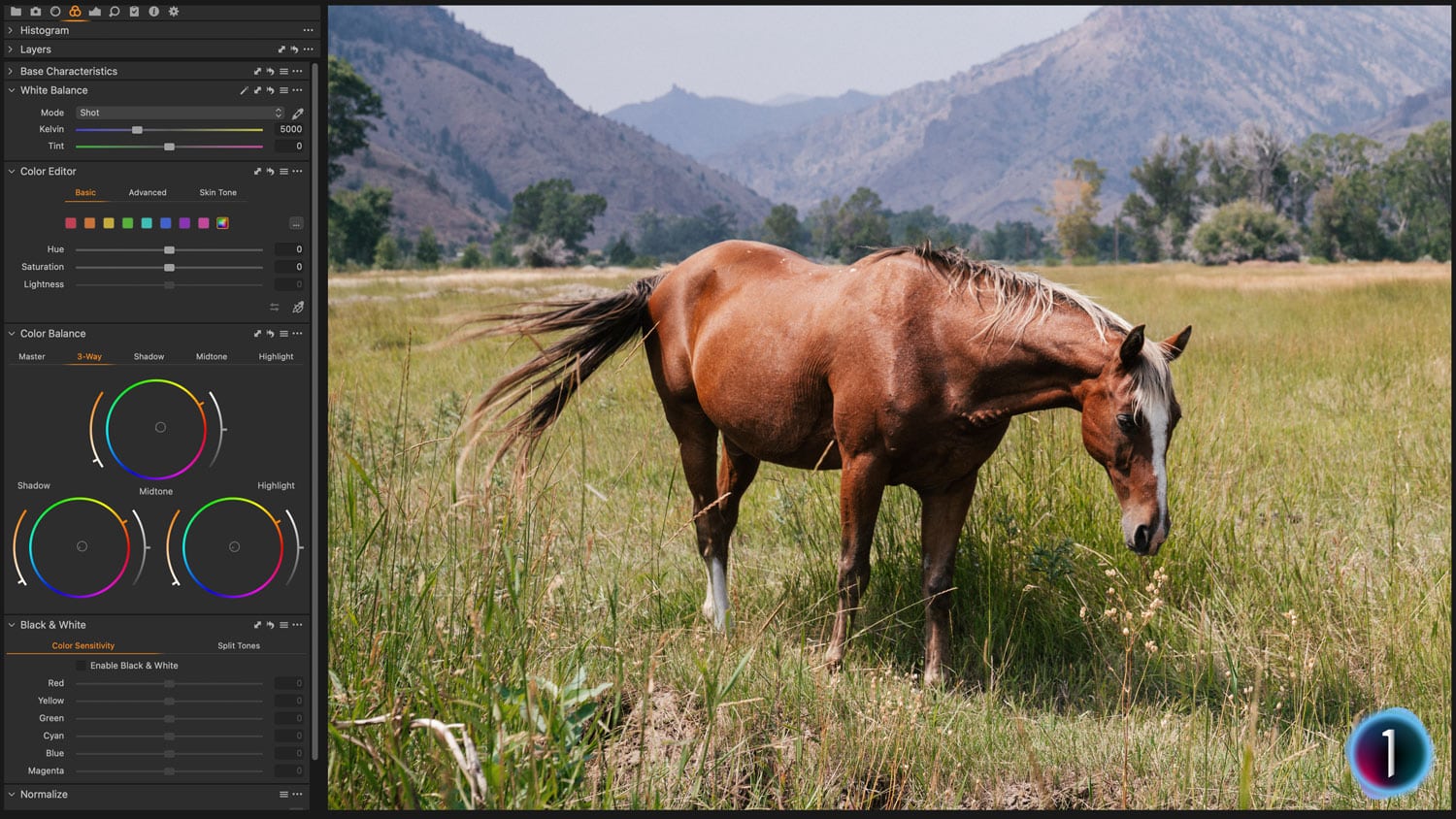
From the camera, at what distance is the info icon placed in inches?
97.3

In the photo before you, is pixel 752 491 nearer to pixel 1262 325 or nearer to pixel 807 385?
pixel 807 385

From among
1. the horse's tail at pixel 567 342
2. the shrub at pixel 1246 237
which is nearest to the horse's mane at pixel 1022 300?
the horse's tail at pixel 567 342

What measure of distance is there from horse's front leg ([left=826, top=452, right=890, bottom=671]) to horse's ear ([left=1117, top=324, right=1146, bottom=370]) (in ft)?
3.17

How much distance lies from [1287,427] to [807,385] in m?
5.64

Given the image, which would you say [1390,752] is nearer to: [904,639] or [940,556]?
[940,556]

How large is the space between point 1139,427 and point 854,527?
1.17m

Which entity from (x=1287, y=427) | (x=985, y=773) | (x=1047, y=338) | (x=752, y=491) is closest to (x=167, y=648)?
(x=985, y=773)

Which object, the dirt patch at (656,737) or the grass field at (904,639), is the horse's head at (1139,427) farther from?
the dirt patch at (656,737)

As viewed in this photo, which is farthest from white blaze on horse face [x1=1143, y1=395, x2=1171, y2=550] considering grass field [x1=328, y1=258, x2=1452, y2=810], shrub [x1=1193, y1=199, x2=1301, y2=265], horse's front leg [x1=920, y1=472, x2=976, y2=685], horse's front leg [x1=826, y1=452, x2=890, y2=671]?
shrub [x1=1193, y1=199, x2=1301, y2=265]

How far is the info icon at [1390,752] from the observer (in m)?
2.47

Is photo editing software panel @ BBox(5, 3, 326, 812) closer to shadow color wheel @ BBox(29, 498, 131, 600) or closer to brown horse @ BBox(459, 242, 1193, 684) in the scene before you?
shadow color wheel @ BBox(29, 498, 131, 600)

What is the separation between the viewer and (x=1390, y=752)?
255cm

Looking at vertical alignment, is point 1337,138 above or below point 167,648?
above

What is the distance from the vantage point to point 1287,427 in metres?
7.83
